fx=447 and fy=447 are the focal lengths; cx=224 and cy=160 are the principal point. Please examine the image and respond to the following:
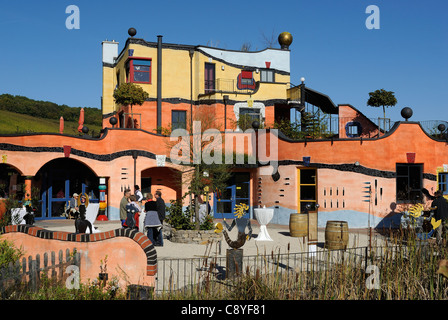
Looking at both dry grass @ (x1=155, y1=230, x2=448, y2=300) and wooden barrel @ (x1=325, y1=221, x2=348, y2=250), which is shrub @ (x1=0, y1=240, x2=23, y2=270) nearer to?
dry grass @ (x1=155, y1=230, x2=448, y2=300)

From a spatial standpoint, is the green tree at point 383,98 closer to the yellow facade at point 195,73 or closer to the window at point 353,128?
the window at point 353,128

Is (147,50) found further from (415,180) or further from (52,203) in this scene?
(415,180)

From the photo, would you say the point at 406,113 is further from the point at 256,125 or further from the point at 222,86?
the point at 222,86

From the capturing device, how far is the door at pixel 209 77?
28.1 m

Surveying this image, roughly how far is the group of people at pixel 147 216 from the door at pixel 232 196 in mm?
9110

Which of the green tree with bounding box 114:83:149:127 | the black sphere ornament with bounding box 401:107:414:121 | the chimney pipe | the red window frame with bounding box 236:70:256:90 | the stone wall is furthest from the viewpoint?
the red window frame with bounding box 236:70:256:90

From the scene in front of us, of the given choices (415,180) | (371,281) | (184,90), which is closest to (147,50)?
(184,90)

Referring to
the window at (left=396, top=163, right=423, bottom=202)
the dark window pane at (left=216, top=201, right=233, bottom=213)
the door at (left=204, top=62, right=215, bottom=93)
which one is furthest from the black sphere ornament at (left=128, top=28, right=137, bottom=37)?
the window at (left=396, top=163, right=423, bottom=202)

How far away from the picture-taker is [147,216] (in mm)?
13078

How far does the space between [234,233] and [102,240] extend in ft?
32.4

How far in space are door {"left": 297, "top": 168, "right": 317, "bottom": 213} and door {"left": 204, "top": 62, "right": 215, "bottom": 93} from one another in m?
10.2

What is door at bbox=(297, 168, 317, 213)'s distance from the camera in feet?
66.3
